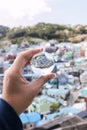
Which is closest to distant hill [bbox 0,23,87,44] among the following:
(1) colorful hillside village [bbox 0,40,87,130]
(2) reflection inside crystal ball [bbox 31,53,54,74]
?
(1) colorful hillside village [bbox 0,40,87,130]

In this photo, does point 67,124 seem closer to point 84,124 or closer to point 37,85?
point 84,124

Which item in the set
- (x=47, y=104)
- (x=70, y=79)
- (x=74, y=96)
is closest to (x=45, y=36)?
(x=70, y=79)

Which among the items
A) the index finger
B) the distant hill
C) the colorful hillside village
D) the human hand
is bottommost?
the colorful hillside village

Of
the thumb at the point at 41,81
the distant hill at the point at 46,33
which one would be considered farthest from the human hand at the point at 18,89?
the distant hill at the point at 46,33

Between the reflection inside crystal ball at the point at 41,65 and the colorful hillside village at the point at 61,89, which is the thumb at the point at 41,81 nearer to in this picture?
the reflection inside crystal ball at the point at 41,65

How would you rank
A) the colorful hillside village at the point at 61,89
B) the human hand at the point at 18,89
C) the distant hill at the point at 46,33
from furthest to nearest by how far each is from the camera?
the distant hill at the point at 46,33 → the colorful hillside village at the point at 61,89 → the human hand at the point at 18,89

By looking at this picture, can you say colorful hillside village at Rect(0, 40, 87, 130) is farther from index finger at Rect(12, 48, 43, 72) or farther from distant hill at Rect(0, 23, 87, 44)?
index finger at Rect(12, 48, 43, 72)

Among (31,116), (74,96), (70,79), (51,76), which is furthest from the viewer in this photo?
(70,79)

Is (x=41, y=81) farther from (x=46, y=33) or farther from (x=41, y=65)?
(x=46, y=33)

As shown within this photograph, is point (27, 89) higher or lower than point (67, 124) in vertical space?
higher
